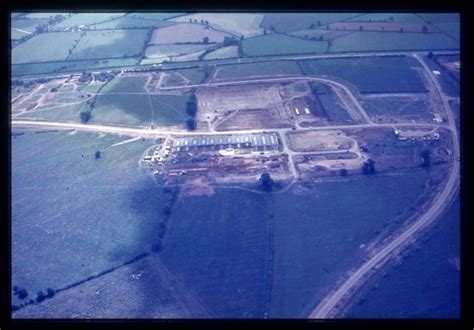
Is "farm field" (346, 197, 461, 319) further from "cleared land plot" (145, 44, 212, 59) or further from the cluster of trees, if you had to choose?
"cleared land plot" (145, 44, 212, 59)

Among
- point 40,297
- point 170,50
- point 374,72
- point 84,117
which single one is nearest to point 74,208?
point 40,297

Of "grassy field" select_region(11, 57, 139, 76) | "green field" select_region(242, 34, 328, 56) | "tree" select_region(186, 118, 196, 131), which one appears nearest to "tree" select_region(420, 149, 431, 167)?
"green field" select_region(242, 34, 328, 56)

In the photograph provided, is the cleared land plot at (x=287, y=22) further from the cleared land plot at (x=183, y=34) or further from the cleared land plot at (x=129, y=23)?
the cleared land plot at (x=129, y=23)

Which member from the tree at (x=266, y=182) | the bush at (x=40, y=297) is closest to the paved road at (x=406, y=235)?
the tree at (x=266, y=182)

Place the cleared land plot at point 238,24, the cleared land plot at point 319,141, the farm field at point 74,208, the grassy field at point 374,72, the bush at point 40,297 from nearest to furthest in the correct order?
the bush at point 40,297, the farm field at point 74,208, the cleared land plot at point 319,141, the cleared land plot at point 238,24, the grassy field at point 374,72

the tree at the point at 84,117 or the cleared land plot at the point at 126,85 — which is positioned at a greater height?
the cleared land plot at the point at 126,85
